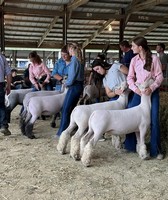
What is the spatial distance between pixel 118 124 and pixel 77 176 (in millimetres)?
847

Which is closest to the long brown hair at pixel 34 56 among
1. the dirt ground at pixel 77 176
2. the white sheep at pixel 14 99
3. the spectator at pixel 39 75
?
the spectator at pixel 39 75

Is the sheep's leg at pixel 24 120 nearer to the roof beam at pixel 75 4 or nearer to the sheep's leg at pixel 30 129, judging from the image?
the sheep's leg at pixel 30 129

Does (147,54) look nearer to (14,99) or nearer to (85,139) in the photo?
(85,139)

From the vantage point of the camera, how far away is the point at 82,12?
11.4m

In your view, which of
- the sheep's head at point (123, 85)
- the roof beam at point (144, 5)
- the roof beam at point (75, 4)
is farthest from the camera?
the roof beam at point (144, 5)

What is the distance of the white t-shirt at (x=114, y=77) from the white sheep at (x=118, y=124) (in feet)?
1.91

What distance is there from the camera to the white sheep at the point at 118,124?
381 centimetres

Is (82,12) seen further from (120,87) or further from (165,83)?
(120,87)

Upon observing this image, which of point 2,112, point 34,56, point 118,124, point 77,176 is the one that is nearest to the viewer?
point 77,176

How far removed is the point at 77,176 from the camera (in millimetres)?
3484

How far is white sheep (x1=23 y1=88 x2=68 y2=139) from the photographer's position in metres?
5.43

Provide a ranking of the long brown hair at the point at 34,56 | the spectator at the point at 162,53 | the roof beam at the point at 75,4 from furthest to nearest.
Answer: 1. the roof beam at the point at 75,4
2. the spectator at the point at 162,53
3. the long brown hair at the point at 34,56

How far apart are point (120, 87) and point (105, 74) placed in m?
0.41

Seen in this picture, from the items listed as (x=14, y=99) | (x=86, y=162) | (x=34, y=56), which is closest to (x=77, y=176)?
(x=86, y=162)
